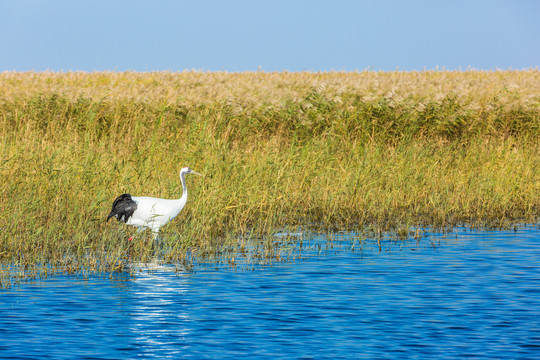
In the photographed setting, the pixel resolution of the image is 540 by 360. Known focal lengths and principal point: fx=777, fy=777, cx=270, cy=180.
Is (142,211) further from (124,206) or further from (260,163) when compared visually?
(260,163)

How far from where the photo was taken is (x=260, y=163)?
14.4 m

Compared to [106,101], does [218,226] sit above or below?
below

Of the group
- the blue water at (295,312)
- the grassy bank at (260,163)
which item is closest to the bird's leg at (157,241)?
the grassy bank at (260,163)

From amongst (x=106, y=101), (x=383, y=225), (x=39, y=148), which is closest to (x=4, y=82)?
(x=106, y=101)

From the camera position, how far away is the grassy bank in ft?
36.0

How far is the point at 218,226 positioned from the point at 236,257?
154 centimetres

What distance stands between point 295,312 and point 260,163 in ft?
22.6

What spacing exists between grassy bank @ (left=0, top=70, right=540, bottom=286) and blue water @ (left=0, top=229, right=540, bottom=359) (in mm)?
1222

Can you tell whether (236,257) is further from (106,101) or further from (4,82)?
(4,82)

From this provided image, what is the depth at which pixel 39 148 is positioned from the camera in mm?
14094

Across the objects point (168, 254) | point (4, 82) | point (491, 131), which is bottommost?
point (168, 254)

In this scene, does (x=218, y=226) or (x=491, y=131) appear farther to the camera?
(x=491, y=131)

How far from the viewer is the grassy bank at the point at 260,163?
11.0 meters

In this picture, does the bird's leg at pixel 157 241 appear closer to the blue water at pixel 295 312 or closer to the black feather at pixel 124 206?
the black feather at pixel 124 206
